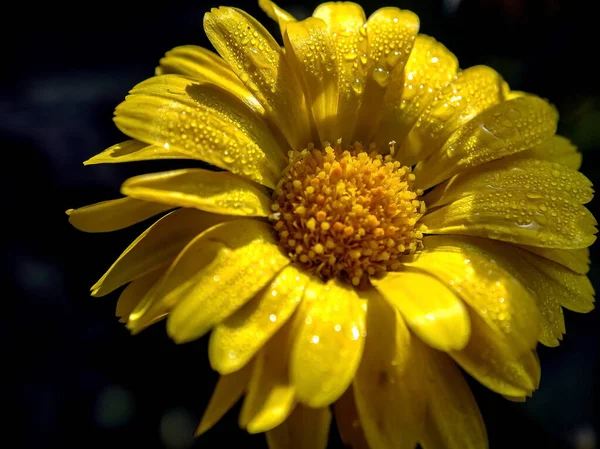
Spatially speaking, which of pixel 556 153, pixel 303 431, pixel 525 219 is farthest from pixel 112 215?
pixel 556 153

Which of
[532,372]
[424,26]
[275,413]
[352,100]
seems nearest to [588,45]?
[424,26]

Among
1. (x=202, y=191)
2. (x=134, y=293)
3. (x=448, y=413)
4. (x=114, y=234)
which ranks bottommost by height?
(x=114, y=234)

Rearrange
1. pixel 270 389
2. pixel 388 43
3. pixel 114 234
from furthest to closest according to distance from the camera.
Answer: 1. pixel 114 234
2. pixel 388 43
3. pixel 270 389

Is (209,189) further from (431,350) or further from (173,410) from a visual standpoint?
(173,410)

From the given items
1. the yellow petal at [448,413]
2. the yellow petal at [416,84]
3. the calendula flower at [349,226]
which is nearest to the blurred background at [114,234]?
the yellow petal at [416,84]

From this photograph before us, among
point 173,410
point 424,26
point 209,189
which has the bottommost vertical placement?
point 173,410

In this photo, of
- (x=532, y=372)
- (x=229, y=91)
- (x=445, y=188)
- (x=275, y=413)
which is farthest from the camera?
(x=445, y=188)

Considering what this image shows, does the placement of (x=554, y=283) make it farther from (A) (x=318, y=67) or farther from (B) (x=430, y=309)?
(A) (x=318, y=67)
